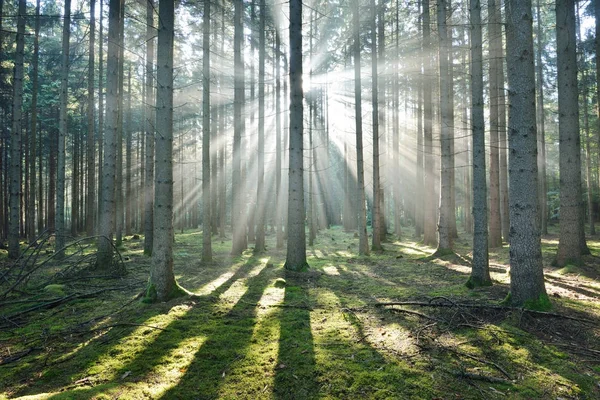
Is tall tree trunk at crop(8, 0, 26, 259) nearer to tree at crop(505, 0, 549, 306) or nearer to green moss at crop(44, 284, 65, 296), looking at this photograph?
green moss at crop(44, 284, 65, 296)

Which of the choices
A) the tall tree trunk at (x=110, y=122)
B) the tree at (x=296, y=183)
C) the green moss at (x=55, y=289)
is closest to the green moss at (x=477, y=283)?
the tree at (x=296, y=183)

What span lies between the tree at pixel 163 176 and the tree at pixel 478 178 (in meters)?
6.28

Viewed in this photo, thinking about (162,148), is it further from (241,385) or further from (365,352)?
(365,352)

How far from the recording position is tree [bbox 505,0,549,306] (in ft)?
16.0

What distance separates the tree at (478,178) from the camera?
6891 mm

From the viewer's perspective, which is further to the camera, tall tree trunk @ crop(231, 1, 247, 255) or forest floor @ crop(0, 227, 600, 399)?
tall tree trunk @ crop(231, 1, 247, 255)

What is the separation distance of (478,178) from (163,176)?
659 cm

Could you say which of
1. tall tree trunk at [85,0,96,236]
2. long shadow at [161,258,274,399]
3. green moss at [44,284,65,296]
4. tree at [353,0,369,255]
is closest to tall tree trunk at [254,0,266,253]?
tree at [353,0,369,255]

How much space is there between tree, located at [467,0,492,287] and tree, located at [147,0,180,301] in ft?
20.6

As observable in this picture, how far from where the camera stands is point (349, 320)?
16.8ft

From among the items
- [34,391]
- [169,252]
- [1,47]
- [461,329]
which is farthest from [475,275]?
[1,47]

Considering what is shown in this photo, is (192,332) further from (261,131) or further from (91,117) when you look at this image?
(91,117)

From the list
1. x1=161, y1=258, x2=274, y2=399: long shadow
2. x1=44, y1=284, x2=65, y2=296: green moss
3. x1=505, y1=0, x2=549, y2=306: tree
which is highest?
x1=505, y1=0, x2=549, y2=306: tree

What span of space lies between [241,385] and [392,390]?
1.46 metres
